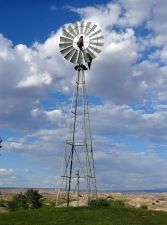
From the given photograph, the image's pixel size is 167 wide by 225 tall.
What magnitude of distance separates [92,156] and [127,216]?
11001 mm

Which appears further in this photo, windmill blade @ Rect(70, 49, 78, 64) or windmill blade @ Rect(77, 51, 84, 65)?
windmill blade @ Rect(70, 49, 78, 64)

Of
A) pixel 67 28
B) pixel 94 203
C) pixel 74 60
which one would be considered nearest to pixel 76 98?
pixel 74 60

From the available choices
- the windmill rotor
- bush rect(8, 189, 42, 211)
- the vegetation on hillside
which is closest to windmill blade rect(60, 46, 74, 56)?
the windmill rotor

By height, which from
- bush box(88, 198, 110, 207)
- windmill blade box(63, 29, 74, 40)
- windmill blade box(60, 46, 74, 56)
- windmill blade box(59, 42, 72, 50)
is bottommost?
bush box(88, 198, 110, 207)

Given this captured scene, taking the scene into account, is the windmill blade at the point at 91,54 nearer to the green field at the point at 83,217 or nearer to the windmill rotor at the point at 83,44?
the windmill rotor at the point at 83,44

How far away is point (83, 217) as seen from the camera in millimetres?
44500

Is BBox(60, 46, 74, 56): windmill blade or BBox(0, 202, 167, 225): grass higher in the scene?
BBox(60, 46, 74, 56): windmill blade

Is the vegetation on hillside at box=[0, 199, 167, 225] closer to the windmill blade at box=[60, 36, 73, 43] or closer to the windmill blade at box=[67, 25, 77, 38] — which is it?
the windmill blade at box=[60, 36, 73, 43]

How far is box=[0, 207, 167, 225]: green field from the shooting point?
140 feet

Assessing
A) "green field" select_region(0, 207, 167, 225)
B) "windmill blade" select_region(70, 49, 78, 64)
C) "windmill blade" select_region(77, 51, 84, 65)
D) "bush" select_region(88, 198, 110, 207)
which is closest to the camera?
"green field" select_region(0, 207, 167, 225)

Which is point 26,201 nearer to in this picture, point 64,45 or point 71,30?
point 64,45

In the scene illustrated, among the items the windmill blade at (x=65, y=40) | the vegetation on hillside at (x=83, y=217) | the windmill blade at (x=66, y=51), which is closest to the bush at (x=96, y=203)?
the vegetation on hillside at (x=83, y=217)

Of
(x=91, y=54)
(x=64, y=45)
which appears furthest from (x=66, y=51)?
(x=91, y=54)

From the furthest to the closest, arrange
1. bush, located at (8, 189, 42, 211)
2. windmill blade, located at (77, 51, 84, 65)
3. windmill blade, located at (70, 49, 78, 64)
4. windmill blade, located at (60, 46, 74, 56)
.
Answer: bush, located at (8, 189, 42, 211) → windmill blade, located at (60, 46, 74, 56) → windmill blade, located at (70, 49, 78, 64) → windmill blade, located at (77, 51, 84, 65)
